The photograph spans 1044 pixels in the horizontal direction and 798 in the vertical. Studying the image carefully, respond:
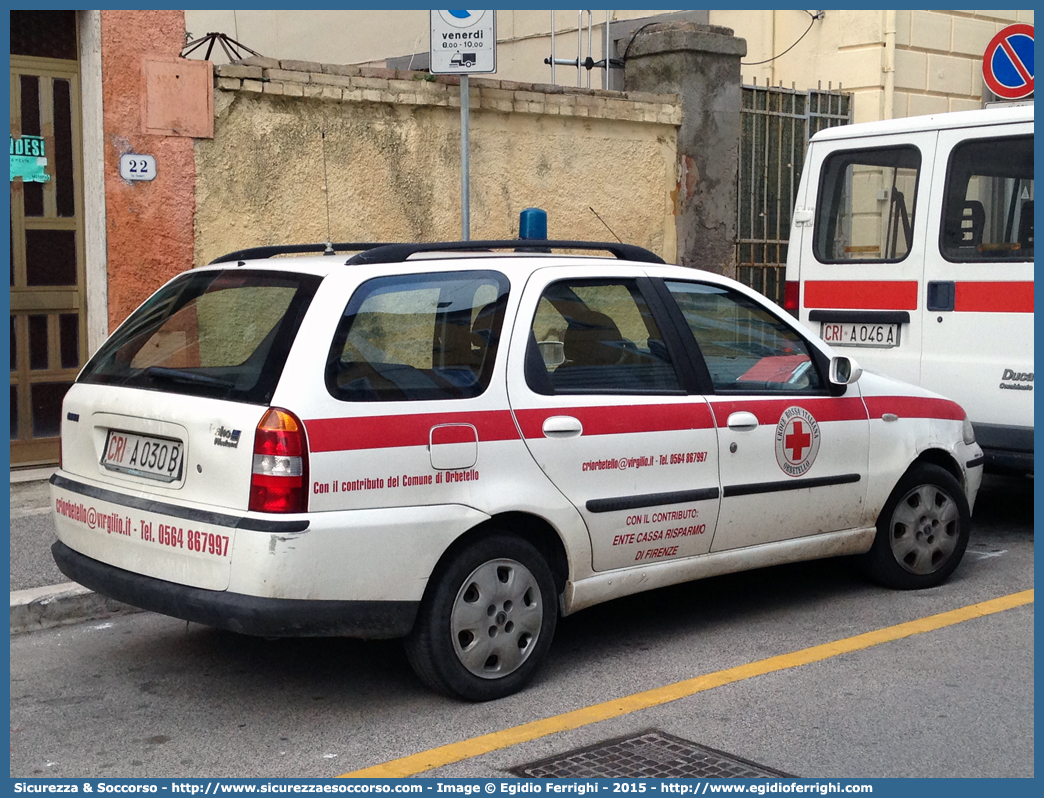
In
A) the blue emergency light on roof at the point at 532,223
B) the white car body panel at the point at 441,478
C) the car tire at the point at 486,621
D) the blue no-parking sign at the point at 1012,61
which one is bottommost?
the car tire at the point at 486,621

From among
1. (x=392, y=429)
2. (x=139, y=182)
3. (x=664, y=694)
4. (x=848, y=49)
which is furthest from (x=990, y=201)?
(x=848, y=49)

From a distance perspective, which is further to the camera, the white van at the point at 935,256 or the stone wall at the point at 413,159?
the stone wall at the point at 413,159

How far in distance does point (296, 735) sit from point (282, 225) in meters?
5.14

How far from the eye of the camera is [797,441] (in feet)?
18.4

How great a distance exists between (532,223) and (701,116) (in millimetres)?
3310

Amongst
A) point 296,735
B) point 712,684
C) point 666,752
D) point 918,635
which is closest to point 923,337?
point 918,635

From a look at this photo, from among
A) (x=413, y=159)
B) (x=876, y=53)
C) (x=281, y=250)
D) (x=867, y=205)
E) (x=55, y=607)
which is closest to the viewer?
(x=281, y=250)

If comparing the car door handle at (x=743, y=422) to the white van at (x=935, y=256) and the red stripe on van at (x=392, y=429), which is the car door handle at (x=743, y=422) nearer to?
the red stripe on van at (x=392, y=429)

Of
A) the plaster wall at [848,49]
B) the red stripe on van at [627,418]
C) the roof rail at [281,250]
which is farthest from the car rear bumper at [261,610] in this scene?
the plaster wall at [848,49]

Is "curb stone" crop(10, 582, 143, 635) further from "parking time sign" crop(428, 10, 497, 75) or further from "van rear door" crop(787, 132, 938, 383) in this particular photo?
"van rear door" crop(787, 132, 938, 383)

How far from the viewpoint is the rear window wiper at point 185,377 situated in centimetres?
442

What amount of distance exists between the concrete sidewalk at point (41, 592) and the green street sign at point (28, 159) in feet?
7.62

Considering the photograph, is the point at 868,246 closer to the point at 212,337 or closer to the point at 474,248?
the point at 474,248

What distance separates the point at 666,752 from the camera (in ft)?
13.7
